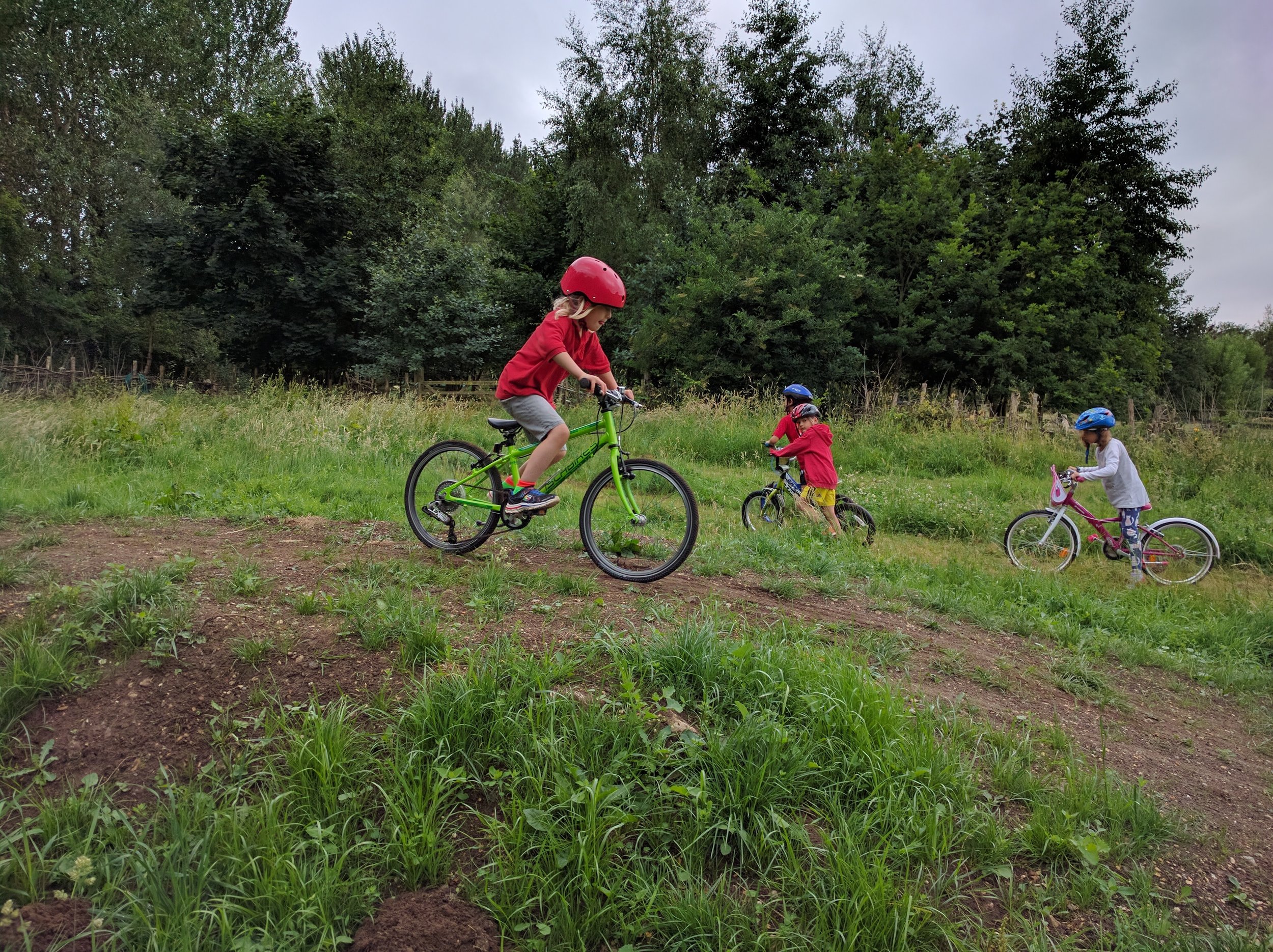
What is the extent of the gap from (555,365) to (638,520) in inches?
47.8

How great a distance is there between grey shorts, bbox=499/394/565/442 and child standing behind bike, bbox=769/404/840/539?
368 cm

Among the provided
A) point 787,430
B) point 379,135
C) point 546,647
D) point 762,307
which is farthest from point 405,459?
point 379,135

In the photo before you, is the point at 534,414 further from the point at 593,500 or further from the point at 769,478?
the point at 769,478

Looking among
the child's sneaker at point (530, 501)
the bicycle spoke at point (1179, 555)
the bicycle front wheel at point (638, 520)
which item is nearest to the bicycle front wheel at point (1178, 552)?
the bicycle spoke at point (1179, 555)

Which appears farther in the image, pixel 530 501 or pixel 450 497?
pixel 450 497

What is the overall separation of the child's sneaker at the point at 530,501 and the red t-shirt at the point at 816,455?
3.77m

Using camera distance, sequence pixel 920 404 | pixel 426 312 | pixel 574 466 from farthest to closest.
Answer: pixel 426 312 → pixel 920 404 → pixel 574 466

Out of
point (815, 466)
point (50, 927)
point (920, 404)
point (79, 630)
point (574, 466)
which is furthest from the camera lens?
point (920, 404)

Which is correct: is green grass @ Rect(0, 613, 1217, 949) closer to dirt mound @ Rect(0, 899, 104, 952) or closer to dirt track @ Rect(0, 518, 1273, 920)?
dirt mound @ Rect(0, 899, 104, 952)

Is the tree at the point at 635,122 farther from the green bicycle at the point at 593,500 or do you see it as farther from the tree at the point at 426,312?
the green bicycle at the point at 593,500

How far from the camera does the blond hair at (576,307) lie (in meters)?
4.35

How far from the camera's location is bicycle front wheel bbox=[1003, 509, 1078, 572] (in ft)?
23.6

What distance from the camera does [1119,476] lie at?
705 cm

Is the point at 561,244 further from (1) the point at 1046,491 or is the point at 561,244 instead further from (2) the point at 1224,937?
(2) the point at 1224,937
